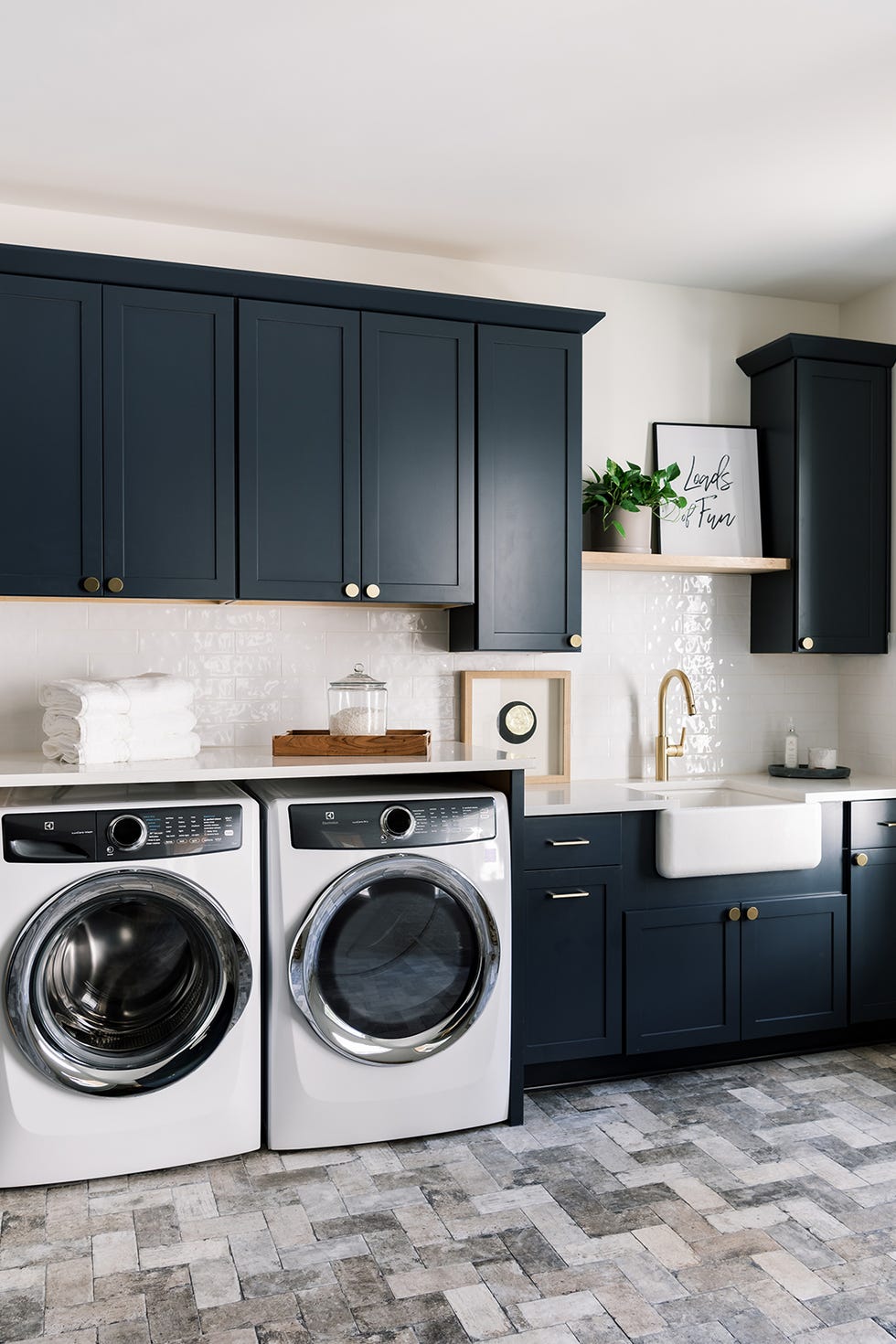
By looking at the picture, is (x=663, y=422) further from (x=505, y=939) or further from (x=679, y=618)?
(x=505, y=939)

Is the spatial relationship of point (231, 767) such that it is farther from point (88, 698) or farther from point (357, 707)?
point (357, 707)

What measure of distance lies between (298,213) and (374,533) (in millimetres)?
1050

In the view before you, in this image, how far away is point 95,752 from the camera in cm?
282

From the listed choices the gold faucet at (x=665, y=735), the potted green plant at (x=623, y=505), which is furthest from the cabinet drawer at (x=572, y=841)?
the potted green plant at (x=623, y=505)

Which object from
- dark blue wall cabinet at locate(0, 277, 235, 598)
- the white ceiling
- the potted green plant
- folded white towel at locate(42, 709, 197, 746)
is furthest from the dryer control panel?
the white ceiling

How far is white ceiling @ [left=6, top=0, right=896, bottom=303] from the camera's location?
2.36 m

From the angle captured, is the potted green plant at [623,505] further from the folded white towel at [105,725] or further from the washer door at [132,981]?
the washer door at [132,981]

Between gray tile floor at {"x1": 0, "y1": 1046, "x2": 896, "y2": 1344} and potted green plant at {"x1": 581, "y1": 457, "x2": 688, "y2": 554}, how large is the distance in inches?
71.9

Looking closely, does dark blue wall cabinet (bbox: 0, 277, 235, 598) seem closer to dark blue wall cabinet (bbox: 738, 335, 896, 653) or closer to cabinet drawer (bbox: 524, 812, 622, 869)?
cabinet drawer (bbox: 524, 812, 622, 869)

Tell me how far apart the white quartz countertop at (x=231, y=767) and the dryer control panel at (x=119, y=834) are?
8 cm

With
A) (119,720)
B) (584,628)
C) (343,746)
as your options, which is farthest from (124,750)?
(584,628)

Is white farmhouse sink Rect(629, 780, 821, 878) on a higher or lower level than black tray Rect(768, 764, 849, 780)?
lower

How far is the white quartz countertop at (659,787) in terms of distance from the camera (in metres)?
3.24

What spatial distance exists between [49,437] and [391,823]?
1421 mm
